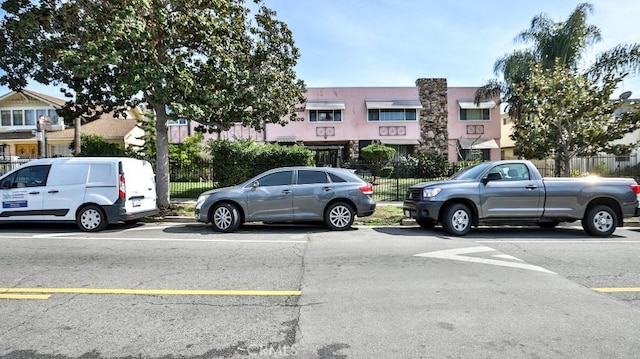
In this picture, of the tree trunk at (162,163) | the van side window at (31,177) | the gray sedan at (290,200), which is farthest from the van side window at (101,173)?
the tree trunk at (162,163)

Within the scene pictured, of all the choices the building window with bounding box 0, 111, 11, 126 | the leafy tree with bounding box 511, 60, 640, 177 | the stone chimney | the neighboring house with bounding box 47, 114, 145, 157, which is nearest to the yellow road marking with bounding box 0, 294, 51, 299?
the leafy tree with bounding box 511, 60, 640, 177

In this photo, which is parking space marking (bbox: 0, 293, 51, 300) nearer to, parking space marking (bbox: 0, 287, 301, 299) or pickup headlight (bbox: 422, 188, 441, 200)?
parking space marking (bbox: 0, 287, 301, 299)

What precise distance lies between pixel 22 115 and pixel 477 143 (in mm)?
35155

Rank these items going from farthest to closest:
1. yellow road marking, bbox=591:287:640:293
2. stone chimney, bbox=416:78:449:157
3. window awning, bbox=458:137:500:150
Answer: stone chimney, bbox=416:78:449:157
window awning, bbox=458:137:500:150
yellow road marking, bbox=591:287:640:293

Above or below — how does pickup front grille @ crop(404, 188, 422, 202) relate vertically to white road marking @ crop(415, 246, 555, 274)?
above

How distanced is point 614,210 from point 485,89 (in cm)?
1879

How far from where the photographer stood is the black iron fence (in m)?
18.0

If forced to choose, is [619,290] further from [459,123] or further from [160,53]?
[459,123]

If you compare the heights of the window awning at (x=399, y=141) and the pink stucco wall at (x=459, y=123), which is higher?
the pink stucco wall at (x=459, y=123)

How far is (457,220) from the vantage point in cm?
988

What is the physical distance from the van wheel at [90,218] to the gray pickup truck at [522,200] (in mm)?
7604

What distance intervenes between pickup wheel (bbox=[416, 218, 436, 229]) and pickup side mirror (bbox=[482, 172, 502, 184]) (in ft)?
5.21

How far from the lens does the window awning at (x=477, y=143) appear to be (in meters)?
31.4

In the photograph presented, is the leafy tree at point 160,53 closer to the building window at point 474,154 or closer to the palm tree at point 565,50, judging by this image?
the palm tree at point 565,50
